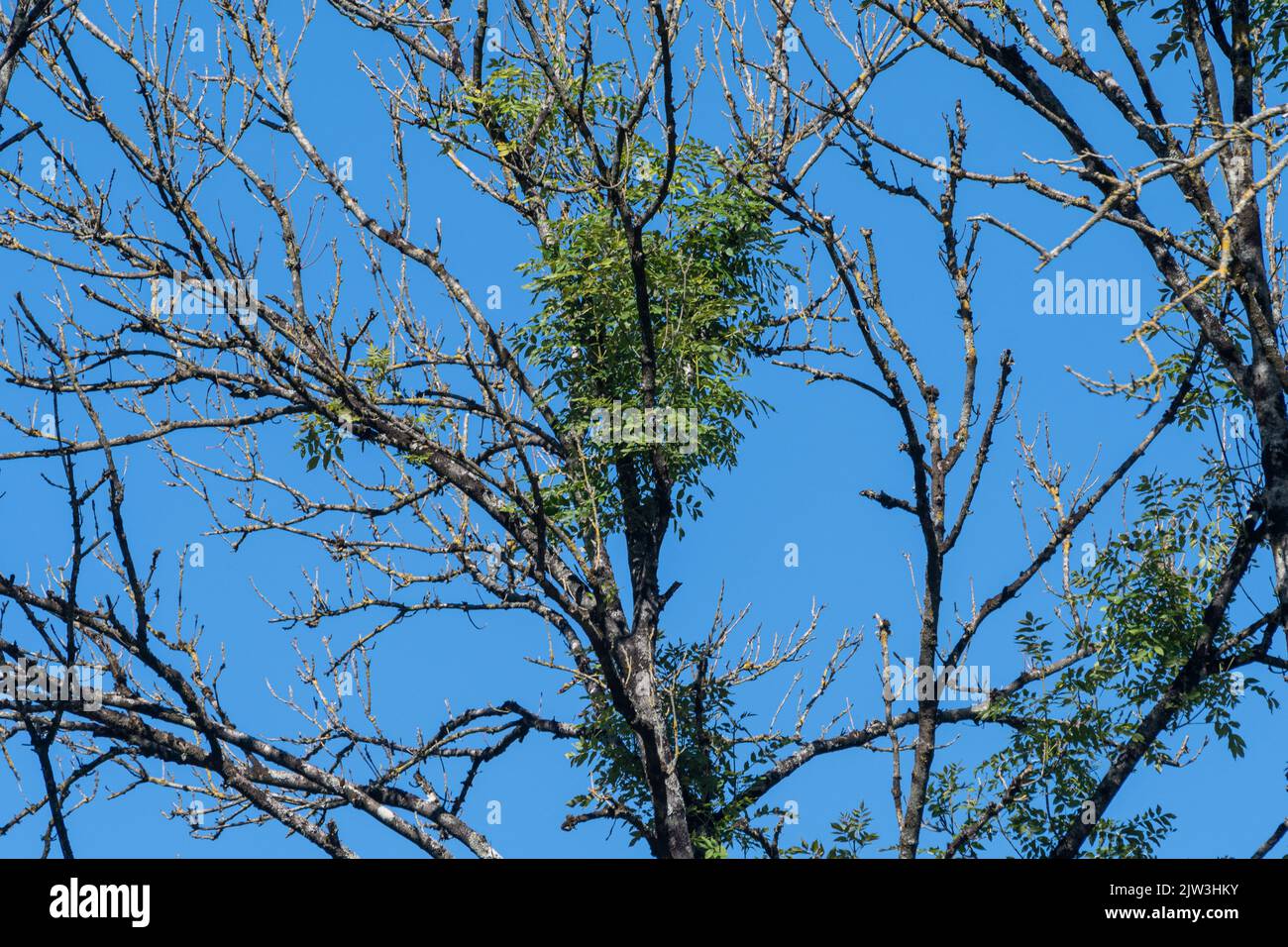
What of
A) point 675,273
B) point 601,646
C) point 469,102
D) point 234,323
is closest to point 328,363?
point 234,323

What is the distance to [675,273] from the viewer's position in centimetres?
1462

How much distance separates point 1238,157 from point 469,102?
8.14 meters

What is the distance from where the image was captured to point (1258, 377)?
41.5 ft

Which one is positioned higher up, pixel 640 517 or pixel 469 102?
pixel 469 102

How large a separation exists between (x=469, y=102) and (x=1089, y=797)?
984 centimetres

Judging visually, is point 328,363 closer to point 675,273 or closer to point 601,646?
point 601,646

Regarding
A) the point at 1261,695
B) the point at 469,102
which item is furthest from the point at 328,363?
the point at 1261,695

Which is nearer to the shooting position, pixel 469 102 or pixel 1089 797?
pixel 1089 797
